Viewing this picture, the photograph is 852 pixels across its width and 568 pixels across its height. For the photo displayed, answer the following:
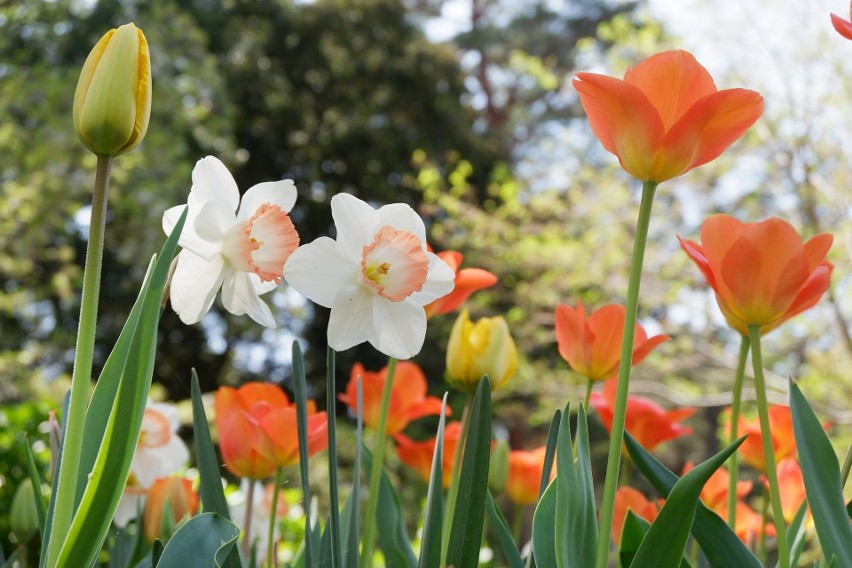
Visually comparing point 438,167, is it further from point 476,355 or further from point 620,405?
point 620,405

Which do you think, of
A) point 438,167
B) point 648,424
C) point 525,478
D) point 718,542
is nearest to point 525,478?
point 525,478

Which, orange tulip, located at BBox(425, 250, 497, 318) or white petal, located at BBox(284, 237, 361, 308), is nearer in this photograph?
white petal, located at BBox(284, 237, 361, 308)

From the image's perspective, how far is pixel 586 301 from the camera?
5297mm

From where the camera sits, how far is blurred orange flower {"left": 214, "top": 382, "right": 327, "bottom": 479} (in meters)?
0.56

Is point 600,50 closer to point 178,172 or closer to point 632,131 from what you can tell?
point 178,172

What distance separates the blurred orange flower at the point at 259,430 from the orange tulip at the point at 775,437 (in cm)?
32

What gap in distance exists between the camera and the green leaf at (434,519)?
0.40 meters

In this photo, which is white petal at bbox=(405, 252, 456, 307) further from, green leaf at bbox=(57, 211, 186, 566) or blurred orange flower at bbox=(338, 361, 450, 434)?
blurred orange flower at bbox=(338, 361, 450, 434)

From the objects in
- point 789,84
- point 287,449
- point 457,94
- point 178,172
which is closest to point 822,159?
point 789,84

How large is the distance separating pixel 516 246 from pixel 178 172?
233cm

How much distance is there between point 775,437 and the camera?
675mm

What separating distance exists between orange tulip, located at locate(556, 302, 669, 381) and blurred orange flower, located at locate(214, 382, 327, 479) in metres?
0.16

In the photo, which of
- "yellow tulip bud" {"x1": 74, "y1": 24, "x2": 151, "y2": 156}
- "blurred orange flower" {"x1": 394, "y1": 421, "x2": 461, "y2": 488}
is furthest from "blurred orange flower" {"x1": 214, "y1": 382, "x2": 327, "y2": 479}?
"yellow tulip bud" {"x1": 74, "y1": 24, "x2": 151, "y2": 156}

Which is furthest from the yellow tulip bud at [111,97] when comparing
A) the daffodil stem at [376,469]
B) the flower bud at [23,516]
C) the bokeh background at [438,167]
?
the bokeh background at [438,167]
